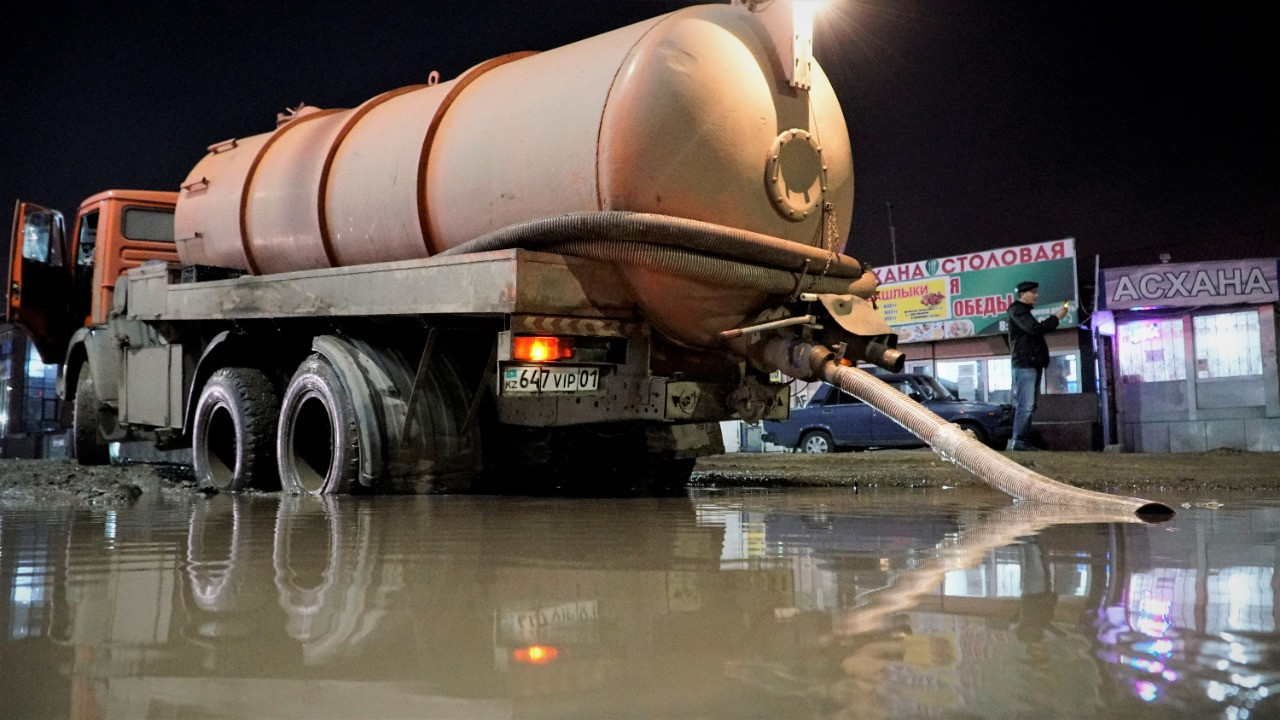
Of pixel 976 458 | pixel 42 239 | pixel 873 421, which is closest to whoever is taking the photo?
pixel 976 458

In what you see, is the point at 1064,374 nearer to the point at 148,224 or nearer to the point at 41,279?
the point at 148,224

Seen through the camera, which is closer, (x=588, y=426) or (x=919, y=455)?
(x=588, y=426)

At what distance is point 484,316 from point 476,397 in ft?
2.62

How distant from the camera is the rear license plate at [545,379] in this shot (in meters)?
5.57

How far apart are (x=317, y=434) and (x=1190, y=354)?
19.3m

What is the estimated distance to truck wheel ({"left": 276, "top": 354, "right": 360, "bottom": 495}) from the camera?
21.7 feet

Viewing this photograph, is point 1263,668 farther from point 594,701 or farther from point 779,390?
point 779,390

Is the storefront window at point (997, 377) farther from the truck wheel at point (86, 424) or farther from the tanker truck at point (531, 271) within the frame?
the truck wheel at point (86, 424)

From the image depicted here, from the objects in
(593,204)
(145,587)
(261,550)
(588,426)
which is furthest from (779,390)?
(145,587)

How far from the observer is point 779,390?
6.64 m

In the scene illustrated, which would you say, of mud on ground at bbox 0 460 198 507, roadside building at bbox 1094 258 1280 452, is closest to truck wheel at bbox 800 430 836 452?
roadside building at bbox 1094 258 1280 452

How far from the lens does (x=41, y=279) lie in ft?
37.7

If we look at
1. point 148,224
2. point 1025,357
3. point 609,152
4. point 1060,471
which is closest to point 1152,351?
point 1025,357

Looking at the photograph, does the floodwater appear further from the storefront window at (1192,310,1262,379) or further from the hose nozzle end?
the storefront window at (1192,310,1262,379)
